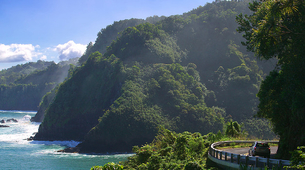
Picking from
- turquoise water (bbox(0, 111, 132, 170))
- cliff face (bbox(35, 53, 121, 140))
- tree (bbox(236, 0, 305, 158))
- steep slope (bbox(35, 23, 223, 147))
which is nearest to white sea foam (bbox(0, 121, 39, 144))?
turquoise water (bbox(0, 111, 132, 170))

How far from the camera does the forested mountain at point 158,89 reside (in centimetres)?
7119

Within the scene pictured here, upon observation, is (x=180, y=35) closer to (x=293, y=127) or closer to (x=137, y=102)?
(x=137, y=102)

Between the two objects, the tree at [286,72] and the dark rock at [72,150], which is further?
the dark rock at [72,150]

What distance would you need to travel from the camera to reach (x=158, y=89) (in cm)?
8244

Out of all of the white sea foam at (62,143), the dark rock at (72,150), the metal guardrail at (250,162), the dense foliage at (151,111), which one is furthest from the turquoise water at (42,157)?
the metal guardrail at (250,162)

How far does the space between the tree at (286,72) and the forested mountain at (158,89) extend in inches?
2086

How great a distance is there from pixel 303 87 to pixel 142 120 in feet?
186

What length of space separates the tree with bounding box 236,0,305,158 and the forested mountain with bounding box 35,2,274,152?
53.0 m

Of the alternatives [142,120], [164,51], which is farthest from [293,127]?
[164,51]

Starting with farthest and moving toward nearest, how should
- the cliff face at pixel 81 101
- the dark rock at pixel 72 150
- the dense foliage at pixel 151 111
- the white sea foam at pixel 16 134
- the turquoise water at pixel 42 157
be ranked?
the cliff face at pixel 81 101, the white sea foam at pixel 16 134, the dense foliage at pixel 151 111, the dark rock at pixel 72 150, the turquoise water at pixel 42 157

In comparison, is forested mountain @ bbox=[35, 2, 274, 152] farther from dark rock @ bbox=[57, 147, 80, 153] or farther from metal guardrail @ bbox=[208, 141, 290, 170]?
metal guardrail @ bbox=[208, 141, 290, 170]

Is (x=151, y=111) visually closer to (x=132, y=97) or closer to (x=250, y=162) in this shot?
(x=132, y=97)

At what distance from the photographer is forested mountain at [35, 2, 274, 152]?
234 feet

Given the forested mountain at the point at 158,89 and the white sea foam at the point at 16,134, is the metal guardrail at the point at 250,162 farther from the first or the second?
the white sea foam at the point at 16,134
